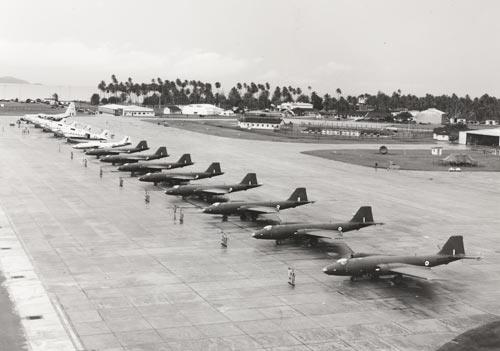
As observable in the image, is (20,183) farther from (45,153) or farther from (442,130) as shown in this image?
(442,130)

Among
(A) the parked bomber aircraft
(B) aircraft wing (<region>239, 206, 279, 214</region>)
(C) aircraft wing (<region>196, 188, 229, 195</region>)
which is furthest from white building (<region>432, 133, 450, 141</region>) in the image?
Answer: (B) aircraft wing (<region>239, 206, 279, 214</region>)

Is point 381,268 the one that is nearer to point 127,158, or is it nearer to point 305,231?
point 305,231

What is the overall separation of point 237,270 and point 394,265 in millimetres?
10607

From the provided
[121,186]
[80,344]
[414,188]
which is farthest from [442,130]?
[80,344]

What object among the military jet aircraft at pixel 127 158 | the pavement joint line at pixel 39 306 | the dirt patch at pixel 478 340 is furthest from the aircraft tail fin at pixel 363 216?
the military jet aircraft at pixel 127 158

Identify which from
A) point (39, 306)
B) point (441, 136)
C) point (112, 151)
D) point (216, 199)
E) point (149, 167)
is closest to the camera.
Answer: point (39, 306)

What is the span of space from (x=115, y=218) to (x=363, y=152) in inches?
3157

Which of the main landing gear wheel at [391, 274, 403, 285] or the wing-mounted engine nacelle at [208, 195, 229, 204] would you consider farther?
the wing-mounted engine nacelle at [208, 195, 229, 204]

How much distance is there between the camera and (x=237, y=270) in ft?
141

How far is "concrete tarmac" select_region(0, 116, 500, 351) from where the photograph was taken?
32094 mm

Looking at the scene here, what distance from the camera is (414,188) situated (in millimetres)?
82188

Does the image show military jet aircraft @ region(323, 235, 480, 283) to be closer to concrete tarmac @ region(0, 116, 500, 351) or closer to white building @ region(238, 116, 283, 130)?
concrete tarmac @ region(0, 116, 500, 351)

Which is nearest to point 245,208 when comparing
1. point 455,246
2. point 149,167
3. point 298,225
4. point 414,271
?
point 298,225

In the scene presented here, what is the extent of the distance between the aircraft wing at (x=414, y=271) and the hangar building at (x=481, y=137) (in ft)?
410
